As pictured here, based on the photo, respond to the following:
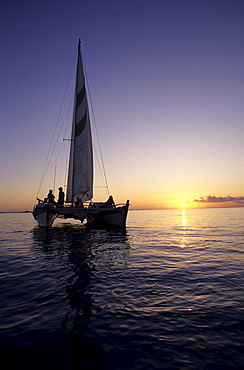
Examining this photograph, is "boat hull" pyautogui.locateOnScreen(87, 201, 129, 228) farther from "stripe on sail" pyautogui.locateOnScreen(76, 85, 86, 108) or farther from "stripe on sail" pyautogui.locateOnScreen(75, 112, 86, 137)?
"stripe on sail" pyautogui.locateOnScreen(76, 85, 86, 108)

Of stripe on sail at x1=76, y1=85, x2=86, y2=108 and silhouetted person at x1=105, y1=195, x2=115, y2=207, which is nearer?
silhouetted person at x1=105, y1=195, x2=115, y2=207

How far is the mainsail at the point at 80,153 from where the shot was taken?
1090 inches

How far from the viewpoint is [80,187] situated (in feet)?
90.7

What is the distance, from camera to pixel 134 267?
357 inches

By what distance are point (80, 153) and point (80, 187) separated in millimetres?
4377

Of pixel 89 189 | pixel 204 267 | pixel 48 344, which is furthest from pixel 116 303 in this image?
pixel 89 189

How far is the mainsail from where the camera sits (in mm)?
27688

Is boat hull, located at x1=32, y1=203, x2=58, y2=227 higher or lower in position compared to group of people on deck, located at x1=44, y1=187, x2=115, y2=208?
lower

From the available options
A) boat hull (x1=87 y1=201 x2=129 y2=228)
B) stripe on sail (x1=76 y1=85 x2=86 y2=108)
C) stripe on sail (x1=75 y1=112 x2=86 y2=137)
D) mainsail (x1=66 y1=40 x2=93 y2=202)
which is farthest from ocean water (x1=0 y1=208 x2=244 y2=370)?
stripe on sail (x1=76 y1=85 x2=86 y2=108)

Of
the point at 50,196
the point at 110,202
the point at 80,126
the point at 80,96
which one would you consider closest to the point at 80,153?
the point at 80,126

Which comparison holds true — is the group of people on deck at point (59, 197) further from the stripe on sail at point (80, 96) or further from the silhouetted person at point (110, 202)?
the stripe on sail at point (80, 96)

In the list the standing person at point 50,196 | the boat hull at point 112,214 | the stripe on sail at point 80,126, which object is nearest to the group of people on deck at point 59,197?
the standing person at point 50,196

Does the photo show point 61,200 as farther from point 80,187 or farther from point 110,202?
point 110,202

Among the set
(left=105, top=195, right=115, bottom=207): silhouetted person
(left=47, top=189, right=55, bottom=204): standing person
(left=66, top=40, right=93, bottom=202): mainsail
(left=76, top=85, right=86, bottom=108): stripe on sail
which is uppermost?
(left=76, top=85, right=86, bottom=108): stripe on sail
